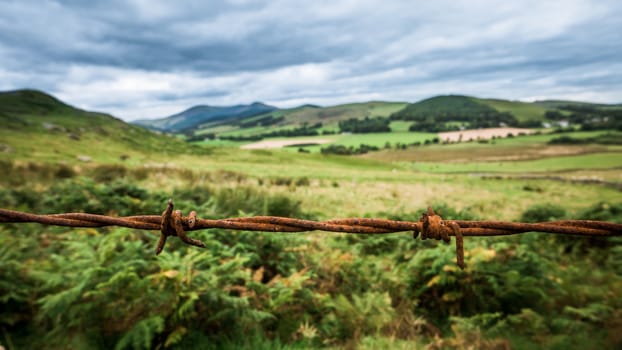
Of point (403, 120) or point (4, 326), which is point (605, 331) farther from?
point (403, 120)

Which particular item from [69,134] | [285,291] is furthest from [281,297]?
[69,134]

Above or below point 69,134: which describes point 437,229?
below

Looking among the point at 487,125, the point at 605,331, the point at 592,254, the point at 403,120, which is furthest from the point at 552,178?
the point at 403,120

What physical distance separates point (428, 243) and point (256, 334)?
3.85 metres

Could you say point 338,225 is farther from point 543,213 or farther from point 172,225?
point 543,213

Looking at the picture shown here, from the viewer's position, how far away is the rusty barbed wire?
1442 millimetres

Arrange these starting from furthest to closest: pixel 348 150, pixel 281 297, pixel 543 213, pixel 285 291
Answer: pixel 348 150 < pixel 543 213 < pixel 285 291 < pixel 281 297

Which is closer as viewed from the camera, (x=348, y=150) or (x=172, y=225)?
(x=172, y=225)

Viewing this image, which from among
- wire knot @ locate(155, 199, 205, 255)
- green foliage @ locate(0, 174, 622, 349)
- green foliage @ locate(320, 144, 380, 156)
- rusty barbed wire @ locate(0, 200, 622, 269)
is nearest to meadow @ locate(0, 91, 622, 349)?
green foliage @ locate(0, 174, 622, 349)

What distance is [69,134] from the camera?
174ft

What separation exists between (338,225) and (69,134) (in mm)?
66461

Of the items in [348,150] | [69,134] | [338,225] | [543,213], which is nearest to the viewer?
[338,225]

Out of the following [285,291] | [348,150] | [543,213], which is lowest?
[348,150]

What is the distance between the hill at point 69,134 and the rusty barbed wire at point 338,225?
37928mm
